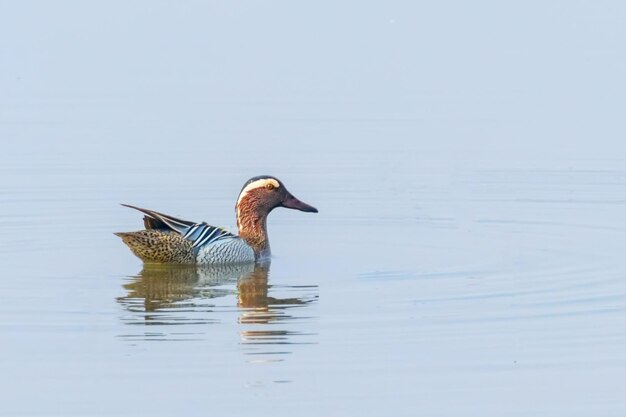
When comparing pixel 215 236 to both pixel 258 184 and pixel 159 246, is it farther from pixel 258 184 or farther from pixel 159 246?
pixel 258 184

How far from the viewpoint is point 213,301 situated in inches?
553

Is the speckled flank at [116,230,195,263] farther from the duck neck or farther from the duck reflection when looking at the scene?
the duck neck

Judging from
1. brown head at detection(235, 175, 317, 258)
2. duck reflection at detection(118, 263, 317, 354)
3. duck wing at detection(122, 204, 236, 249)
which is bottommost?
duck reflection at detection(118, 263, 317, 354)

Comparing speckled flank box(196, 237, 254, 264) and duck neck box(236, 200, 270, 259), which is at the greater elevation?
duck neck box(236, 200, 270, 259)

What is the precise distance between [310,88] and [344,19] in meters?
9.19

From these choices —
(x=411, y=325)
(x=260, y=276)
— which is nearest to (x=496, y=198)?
Result: (x=260, y=276)

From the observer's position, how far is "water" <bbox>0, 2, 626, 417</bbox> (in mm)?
11031

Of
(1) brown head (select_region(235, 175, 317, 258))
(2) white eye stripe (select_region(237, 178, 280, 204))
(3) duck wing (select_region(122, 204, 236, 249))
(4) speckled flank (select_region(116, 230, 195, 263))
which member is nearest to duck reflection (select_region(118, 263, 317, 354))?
(4) speckled flank (select_region(116, 230, 195, 263))

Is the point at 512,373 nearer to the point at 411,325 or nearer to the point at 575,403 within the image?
the point at 575,403

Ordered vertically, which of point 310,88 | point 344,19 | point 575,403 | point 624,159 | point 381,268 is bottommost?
point 575,403

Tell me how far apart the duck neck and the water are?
355mm

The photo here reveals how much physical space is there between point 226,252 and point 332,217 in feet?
7.72

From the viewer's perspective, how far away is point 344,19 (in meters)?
35.8

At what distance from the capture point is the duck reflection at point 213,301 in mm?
12539
